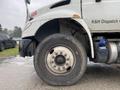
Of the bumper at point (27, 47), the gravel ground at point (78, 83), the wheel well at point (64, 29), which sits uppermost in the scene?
the wheel well at point (64, 29)

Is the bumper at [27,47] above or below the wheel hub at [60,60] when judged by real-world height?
above

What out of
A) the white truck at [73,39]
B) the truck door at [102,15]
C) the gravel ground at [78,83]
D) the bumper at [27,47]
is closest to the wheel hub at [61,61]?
the white truck at [73,39]

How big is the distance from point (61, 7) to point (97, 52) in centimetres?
121

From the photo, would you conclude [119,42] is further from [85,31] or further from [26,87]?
[26,87]

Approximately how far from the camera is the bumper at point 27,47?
6188mm

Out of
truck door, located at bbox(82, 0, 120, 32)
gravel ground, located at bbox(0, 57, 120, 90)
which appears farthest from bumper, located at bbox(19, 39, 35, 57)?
truck door, located at bbox(82, 0, 120, 32)

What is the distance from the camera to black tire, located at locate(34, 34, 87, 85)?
575 cm

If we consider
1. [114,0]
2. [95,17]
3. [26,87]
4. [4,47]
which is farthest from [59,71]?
[4,47]

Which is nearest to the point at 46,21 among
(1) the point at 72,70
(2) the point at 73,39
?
(2) the point at 73,39

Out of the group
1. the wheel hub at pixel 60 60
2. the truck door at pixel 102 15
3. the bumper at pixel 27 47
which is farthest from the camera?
the bumper at pixel 27 47

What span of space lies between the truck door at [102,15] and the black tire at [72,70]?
0.53m

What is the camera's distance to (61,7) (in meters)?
6.00

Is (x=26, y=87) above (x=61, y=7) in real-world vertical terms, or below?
below

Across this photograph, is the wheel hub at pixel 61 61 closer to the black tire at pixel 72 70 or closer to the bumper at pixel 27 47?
the black tire at pixel 72 70
